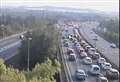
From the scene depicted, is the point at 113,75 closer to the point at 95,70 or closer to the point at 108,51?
the point at 95,70

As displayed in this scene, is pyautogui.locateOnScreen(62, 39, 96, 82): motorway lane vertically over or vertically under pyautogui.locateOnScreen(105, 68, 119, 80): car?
under

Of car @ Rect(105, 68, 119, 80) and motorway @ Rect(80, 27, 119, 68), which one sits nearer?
car @ Rect(105, 68, 119, 80)

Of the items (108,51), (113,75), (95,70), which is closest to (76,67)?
(95,70)

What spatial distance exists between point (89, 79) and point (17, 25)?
62993mm

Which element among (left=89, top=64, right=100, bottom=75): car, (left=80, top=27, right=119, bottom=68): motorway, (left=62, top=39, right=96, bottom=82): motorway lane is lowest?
(left=80, top=27, right=119, bottom=68): motorway

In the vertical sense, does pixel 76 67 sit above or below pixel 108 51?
above

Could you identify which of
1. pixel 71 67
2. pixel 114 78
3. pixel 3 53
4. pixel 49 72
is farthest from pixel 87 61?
pixel 3 53

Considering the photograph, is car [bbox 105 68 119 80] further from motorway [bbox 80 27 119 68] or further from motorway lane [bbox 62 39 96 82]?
motorway [bbox 80 27 119 68]

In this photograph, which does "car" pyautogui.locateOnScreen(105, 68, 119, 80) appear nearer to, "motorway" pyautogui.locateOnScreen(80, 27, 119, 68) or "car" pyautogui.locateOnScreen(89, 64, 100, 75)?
"car" pyautogui.locateOnScreen(89, 64, 100, 75)

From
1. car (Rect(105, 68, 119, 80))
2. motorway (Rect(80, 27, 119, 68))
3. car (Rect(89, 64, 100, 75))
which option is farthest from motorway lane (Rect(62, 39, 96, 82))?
motorway (Rect(80, 27, 119, 68))

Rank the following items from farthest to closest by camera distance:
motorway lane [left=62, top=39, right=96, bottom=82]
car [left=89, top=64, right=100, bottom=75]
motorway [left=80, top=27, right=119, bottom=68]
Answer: motorway [left=80, top=27, right=119, bottom=68] → car [left=89, top=64, right=100, bottom=75] → motorway lane [left=62, top=39, right=96, bottom=82]

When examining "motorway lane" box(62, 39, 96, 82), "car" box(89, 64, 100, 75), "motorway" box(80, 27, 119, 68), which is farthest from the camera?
"motorway" box(80, 27, 119, 68)

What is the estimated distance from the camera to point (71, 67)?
32.6 meters

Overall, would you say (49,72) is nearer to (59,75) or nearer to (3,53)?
(59,75)
